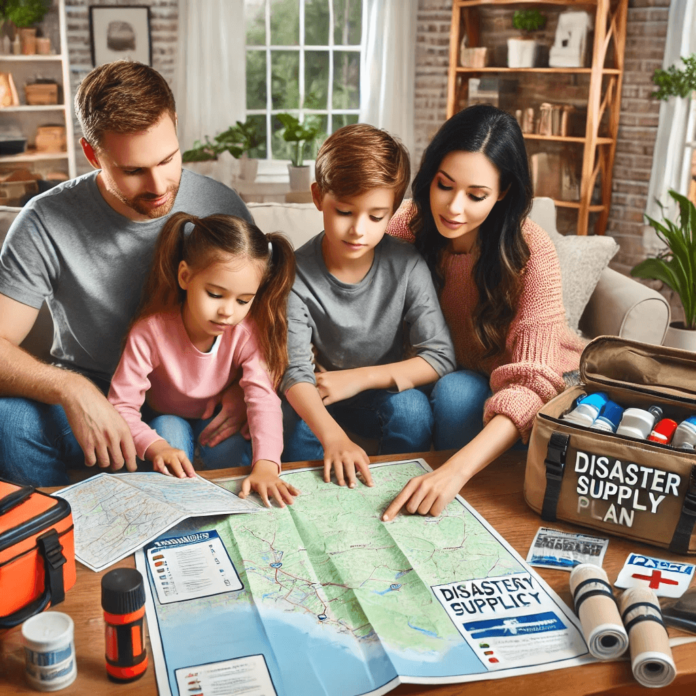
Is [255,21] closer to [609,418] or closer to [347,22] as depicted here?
[347,22]

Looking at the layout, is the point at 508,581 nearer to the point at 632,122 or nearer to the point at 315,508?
the point at 315,508

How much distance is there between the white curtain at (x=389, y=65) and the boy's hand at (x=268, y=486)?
4032 mm

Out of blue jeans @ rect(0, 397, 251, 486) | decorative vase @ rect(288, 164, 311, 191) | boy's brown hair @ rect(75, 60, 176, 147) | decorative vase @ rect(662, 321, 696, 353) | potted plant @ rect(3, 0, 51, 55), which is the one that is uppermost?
potted plant @ rect(3, 0, 51, 55)

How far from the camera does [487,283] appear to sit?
1730 mm

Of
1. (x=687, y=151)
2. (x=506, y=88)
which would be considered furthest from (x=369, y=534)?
(x=506, y=88)

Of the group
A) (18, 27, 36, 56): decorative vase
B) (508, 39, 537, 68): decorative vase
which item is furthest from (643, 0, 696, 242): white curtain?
(18, 27, 36, 56): decorative vase

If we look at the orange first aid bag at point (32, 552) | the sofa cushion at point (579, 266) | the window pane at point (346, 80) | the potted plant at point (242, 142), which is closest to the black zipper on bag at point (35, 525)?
the orange first aid bag at point (32, 552)

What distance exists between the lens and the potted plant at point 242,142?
179 inches

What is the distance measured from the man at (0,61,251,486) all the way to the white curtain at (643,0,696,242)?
3.04 m

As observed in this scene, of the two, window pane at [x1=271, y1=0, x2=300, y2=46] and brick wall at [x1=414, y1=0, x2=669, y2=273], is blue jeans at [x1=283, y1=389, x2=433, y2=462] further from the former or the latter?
window pane at [x1=271, y1=0, x2=300, y2=46]

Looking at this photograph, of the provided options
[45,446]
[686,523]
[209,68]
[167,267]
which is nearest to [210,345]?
[167,267]

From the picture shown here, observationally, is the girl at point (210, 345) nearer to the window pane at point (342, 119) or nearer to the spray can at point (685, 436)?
the spray can at point (685, 436)

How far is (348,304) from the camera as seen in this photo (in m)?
1.71

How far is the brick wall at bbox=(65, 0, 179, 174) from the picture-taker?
4789 mm
